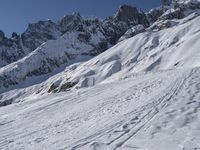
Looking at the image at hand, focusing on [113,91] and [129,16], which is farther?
[129,16]

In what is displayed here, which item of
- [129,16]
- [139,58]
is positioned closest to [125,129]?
[139,58]

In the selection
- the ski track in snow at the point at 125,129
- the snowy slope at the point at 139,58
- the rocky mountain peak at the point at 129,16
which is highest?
the rocky mountain peak at the point at 129,16

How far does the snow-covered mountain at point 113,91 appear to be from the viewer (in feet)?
39.6

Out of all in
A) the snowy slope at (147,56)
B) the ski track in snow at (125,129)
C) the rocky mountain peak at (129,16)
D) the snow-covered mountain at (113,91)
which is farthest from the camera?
the rocky mountain peak at (129,16)

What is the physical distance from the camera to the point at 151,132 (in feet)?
38.7

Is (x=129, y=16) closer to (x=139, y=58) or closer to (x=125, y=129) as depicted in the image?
(x=139, y=58)

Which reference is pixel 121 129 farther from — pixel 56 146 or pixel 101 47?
pixel 101 47

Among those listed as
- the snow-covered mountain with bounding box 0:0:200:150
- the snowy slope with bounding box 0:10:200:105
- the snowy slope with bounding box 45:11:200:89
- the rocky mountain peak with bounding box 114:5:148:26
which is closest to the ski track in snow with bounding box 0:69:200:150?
the snow-covered mountain with bounding box 0:0:200:150

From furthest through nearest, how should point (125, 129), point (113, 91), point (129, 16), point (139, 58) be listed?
point (129, 16) < point (139, 58) < point (113, 91) < point (125, 129)

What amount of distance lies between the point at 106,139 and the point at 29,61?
158 metres

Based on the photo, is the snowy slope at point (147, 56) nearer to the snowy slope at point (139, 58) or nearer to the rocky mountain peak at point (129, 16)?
the snowy slope at point (139, 58)

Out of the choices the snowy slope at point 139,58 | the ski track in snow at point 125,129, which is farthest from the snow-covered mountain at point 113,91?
the snowy slope at point 139,58

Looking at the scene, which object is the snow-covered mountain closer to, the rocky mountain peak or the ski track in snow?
the ski track in snow

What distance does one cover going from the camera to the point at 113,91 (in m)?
28.2
